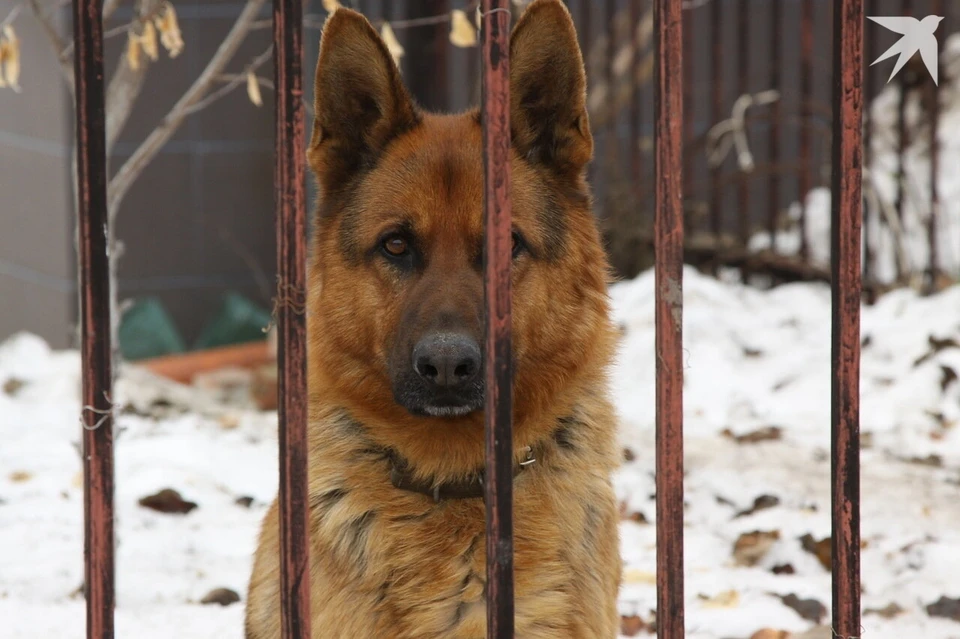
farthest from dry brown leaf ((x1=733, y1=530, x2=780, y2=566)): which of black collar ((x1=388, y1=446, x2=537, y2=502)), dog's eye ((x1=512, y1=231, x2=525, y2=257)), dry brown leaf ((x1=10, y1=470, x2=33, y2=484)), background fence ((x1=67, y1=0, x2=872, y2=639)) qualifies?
dry brown leaf ((x1=10, y1=470, x2=33, y2=484))

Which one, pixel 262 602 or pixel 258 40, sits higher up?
pixel 258 40

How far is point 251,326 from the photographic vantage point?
8.05m

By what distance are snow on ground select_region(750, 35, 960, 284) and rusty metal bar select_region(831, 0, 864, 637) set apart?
5368mm

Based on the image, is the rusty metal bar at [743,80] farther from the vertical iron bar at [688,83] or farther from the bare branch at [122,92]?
the bare branch at [122,92]

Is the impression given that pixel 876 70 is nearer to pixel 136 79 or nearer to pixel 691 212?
pixel 691 212

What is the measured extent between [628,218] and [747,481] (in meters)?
3.26

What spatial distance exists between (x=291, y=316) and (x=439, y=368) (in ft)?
2.34

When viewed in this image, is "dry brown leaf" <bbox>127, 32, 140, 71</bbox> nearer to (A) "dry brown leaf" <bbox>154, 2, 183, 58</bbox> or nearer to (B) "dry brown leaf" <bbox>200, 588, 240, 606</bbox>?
(A) "dry brown leaf" <bbox>154, 2, 183, 58</bbox>

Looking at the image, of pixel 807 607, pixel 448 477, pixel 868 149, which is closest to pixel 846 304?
pixel 448 477

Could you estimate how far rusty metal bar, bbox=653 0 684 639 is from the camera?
203 centimetres

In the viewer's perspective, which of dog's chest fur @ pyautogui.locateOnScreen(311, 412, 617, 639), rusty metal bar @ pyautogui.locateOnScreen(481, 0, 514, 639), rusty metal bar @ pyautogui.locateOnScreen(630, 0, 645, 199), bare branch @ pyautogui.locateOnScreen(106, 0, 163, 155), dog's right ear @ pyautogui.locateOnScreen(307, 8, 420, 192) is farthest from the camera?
rusty metal bar @ pyautogui.locateOnScreen(630, 0, 645, 199)

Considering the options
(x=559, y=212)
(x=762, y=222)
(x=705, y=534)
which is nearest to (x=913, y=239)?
(x=762, y=222)

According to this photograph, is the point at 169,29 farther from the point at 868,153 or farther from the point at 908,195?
the point at 908,195

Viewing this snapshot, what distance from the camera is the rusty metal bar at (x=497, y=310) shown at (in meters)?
1.96
